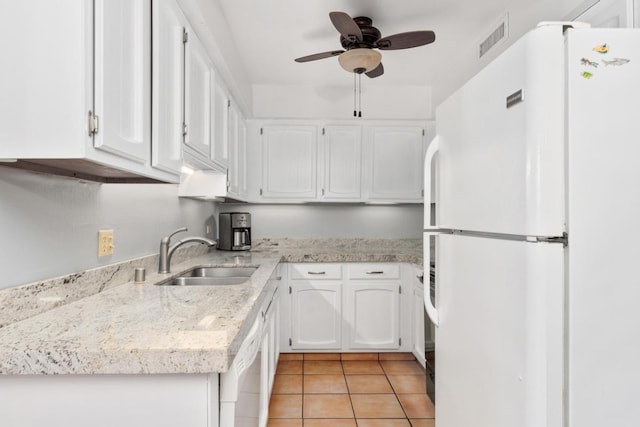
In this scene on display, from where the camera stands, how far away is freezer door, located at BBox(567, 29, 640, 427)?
0.97m

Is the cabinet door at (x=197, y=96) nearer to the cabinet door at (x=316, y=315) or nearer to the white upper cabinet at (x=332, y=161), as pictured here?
the white upper cabinet at (x=332, y=161)

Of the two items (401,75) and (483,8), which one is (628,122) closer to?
(483,8)

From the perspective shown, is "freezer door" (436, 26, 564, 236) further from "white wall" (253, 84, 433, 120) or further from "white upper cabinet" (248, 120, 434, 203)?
"white wall" (253, 84, 433, 120)

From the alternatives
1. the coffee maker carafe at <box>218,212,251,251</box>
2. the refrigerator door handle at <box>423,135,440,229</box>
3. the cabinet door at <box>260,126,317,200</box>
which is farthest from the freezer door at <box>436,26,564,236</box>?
the coffee maker carafe at <box>218,212,251,251</box>

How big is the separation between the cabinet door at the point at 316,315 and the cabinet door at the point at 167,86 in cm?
190

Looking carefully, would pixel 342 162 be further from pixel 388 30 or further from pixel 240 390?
pixel 240 390

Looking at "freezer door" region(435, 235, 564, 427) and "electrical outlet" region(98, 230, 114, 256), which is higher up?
"electrical outlet" region(98, 230, 114, 256)

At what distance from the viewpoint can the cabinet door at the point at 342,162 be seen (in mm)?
3547

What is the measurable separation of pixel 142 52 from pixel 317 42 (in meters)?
1.79

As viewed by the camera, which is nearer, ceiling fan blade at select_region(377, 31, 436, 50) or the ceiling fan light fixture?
ceiling fan blade at select_region(377, 31, 436, 50)

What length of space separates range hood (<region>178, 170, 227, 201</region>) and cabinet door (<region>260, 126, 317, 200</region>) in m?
1.03

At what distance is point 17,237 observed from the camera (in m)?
1.13

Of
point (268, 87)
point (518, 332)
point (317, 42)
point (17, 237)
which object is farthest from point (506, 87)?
point (268, 87)

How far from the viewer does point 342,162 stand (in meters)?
3.55
